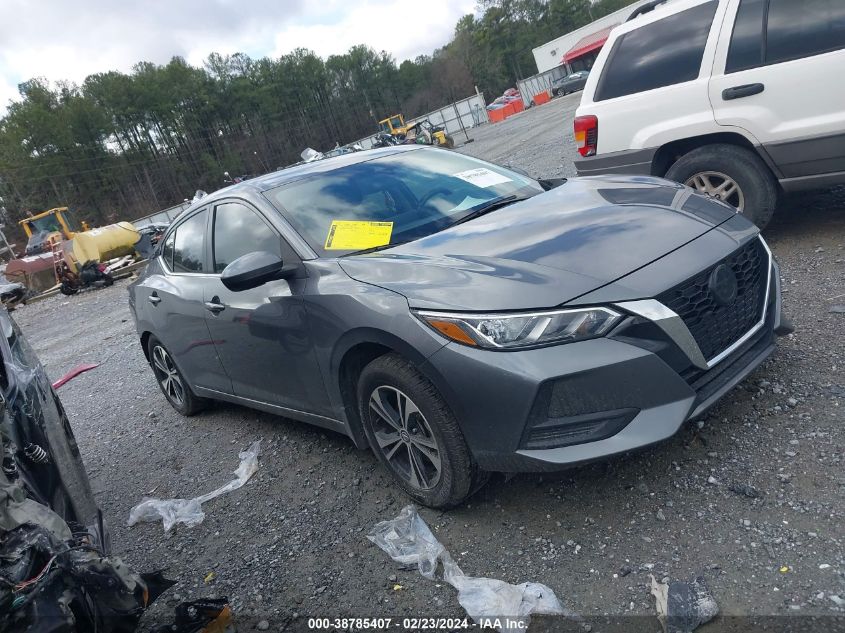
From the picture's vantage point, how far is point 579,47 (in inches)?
2288

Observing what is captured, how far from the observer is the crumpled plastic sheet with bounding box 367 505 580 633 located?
234cm

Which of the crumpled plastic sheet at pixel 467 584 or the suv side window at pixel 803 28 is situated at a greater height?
the suv side window at pixel 803 28

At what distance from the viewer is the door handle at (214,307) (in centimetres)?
391

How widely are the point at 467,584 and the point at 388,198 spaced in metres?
2.07

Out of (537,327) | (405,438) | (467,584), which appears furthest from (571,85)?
(467,584)

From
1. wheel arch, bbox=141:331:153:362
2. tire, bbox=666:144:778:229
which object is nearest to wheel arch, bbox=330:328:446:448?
wheel arch, bbox=141:331:153:362

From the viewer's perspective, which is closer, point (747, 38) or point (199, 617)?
point (199, 617)

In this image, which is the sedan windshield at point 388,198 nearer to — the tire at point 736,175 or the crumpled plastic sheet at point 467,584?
the crumpled plastic sheet at point 467,584

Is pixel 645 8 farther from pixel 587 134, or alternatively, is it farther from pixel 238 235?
pixel 238 235

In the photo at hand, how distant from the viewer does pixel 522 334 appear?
2.46m

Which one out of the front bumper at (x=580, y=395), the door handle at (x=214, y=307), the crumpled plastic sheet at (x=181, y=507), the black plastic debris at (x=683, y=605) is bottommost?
the black plastic debris at (x=683, y=605)

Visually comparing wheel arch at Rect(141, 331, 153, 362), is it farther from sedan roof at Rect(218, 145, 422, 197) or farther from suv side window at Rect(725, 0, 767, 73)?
suv side window at Rect(725, 0, 767, 73)

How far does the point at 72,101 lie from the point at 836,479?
79.1 meters

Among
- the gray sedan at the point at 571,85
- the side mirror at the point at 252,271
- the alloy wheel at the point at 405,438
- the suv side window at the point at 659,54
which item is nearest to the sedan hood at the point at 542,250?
the side mirror at the point at 252,271
